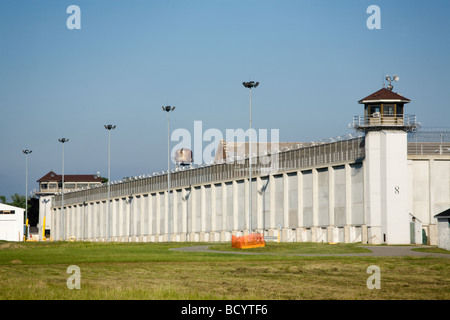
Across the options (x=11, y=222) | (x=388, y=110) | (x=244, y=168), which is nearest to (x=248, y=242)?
(x=388, y=110)

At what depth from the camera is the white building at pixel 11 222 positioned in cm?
14062

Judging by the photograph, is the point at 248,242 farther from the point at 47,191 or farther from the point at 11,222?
the point at 47,191

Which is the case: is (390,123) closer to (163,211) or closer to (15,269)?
(15,269)

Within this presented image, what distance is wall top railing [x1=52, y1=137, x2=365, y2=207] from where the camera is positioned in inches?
2984

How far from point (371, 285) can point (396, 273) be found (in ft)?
22.1

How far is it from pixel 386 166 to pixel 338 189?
8.29 metres

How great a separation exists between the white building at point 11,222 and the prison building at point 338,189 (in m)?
42.2

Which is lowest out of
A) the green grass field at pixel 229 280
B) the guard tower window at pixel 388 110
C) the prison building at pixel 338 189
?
the green grass field at pixel 229 280

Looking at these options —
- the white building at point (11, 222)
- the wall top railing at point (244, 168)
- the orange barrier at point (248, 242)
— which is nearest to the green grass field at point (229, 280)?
the orange barrier at point (248, 242)

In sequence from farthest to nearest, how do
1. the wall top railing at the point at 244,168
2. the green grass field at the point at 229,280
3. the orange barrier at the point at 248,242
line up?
the wall top railing at the point at 244,168 → the orange barrier at the point at 248,242 → the green grass field at the point at 229,280

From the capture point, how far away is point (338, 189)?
76.1 m

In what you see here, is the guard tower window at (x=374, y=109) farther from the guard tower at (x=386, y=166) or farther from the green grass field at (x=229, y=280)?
the green grass field at (x=229, y=280)

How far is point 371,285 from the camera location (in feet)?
89.7
